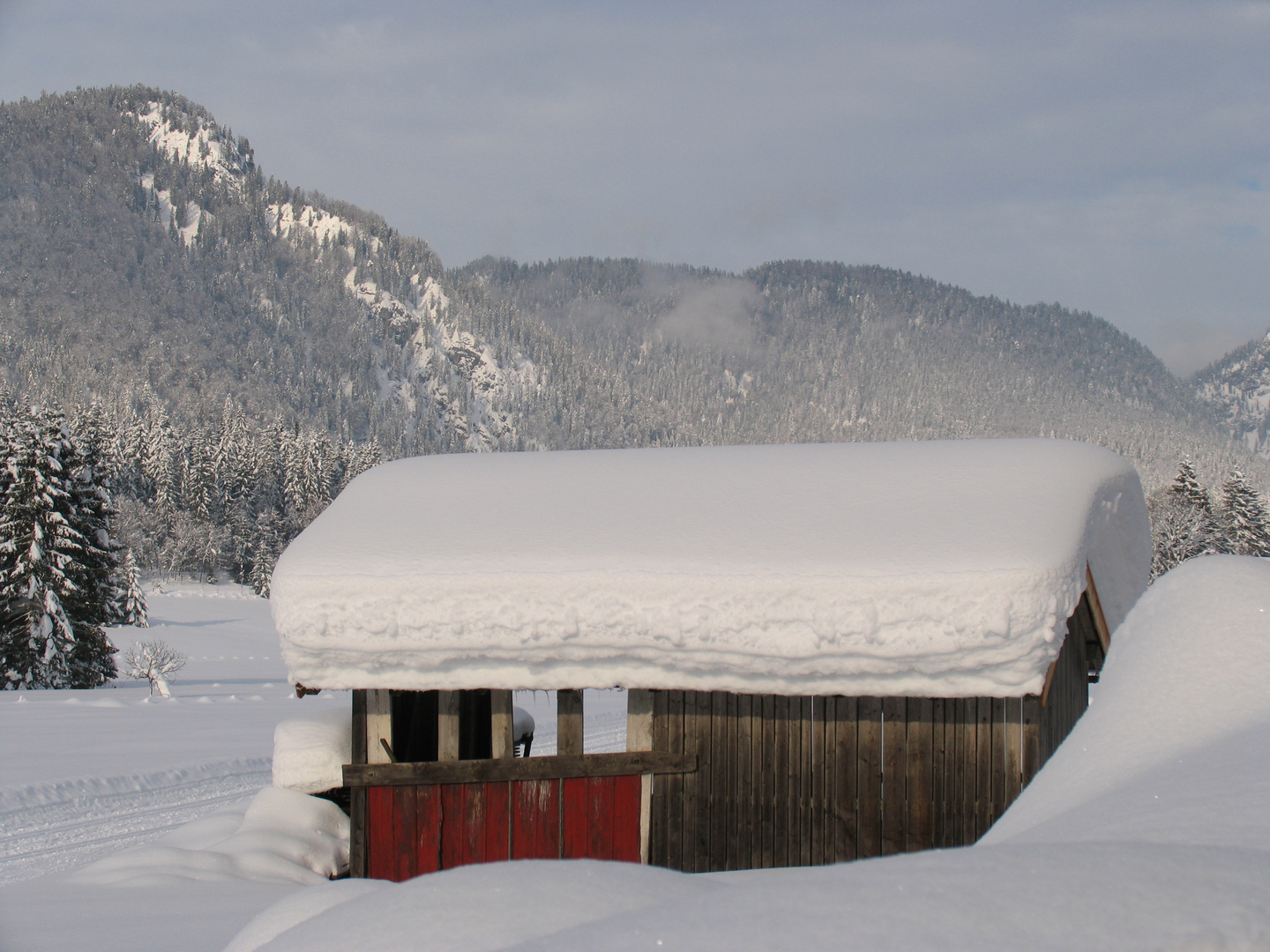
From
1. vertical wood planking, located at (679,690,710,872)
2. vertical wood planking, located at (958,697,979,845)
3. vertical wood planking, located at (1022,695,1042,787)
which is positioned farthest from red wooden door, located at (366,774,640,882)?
vertical wood planking, located at (1022,695,1042,787)

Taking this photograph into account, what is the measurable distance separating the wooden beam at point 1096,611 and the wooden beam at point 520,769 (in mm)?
3298

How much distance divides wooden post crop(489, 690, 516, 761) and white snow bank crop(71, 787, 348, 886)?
2.16 metres

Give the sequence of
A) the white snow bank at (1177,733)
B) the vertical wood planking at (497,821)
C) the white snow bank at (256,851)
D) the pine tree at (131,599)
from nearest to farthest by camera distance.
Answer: the white snow bank at (1177,733) < the vertical wood planking at (497,821) < the white snow bank at (256,851) < the pine tree at (131,599)

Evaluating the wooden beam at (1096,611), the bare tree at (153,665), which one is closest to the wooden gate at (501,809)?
the wooden beam at (1096,611)

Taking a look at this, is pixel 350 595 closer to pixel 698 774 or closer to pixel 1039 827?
pixel 698 774

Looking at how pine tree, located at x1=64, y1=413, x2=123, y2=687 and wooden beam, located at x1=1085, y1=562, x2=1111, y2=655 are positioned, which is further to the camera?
pine tree, located at x1=64, y1=413, x2=123, y2=687

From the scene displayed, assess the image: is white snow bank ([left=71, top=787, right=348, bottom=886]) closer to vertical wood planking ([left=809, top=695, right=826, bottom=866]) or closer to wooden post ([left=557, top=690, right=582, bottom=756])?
wooden post ([left=557, top=690, right=582, bottom=756])

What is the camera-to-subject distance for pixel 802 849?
6766 mm

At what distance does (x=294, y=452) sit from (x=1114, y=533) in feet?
248

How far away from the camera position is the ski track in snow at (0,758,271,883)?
991 centimetres

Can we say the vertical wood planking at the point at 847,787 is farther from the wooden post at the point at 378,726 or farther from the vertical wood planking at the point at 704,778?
the wooden post at the point at 378,726

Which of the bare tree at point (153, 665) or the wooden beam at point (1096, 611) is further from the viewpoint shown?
the bare tree at point (153, 665)

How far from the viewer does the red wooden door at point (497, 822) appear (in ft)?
23.2

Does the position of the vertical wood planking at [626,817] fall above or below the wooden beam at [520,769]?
below
